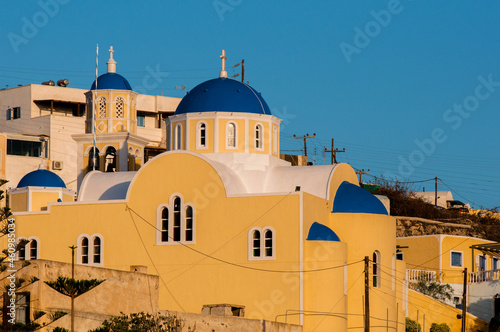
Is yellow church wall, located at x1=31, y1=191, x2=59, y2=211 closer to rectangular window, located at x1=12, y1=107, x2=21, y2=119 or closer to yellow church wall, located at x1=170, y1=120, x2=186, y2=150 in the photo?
yellow church wall, located at x1=170, y1=120, x2=186, y2=150

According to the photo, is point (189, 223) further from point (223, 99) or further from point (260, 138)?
point (223, 99)

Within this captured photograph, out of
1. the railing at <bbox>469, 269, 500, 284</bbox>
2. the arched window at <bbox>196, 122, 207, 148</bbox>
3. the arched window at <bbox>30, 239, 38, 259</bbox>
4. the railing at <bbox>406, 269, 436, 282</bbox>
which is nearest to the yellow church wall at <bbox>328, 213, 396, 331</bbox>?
the arched window at <bbox>196, 122, 207, 148</bbox>

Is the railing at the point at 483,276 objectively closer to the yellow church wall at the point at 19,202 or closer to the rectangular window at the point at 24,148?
the yellow church wall at the point at 19,202

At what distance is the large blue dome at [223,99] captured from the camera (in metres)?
39.1

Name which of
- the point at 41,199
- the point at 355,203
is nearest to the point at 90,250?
the point at 41,199

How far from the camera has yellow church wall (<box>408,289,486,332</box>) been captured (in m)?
41.3

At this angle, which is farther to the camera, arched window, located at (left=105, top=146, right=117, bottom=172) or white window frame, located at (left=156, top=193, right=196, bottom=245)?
arched window, located at (left=105, top=146, right=117, bottom=172)

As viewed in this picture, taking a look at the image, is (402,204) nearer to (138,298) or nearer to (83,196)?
(83,196)

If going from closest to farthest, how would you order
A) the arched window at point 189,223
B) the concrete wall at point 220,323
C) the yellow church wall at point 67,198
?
the concrete wall at point 220,323, the arched window at point 189,223, the yellow church wall at point 67,198

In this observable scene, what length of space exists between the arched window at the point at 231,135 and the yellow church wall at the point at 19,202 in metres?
9.61

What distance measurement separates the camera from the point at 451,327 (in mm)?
41344

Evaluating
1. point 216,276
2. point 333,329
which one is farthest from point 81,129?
point 333,329

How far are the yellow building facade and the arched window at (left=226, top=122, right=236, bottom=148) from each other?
0.05 m

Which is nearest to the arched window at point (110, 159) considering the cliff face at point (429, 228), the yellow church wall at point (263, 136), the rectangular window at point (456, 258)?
the yellow church wall at point (263, 136)
